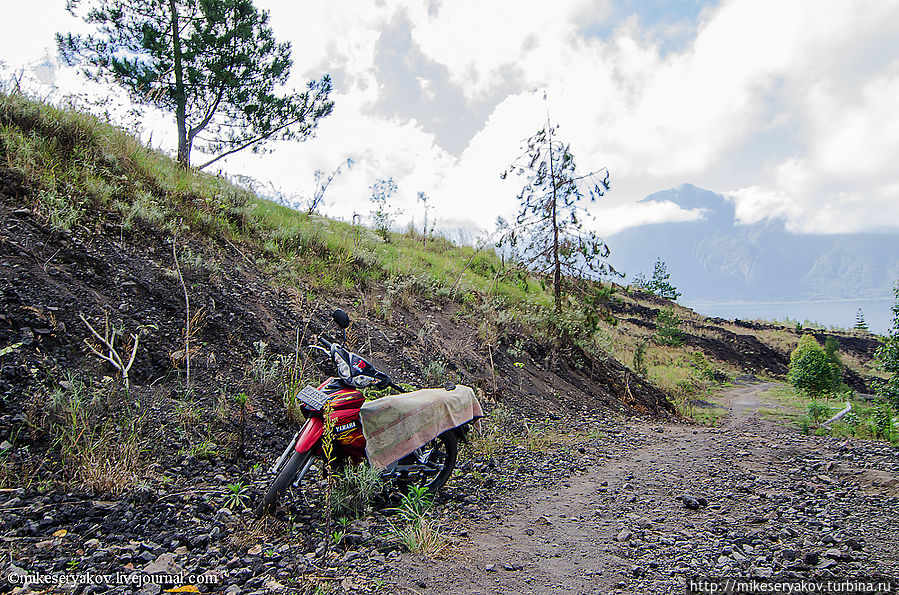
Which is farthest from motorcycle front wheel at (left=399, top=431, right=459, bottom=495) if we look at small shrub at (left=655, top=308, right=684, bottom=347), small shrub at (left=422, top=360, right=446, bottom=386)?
small shrub at (left=655, top=308, right=684, bottom=347)

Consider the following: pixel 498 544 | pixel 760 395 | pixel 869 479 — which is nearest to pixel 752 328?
pixel 760 395

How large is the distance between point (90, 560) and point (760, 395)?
21.8 meters

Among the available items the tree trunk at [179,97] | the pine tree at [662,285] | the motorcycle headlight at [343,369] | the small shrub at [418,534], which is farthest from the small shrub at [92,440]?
the pine tree at [662,285]

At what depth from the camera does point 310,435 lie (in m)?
3.15

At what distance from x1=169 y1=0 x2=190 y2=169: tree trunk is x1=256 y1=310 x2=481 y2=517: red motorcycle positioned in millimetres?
8866

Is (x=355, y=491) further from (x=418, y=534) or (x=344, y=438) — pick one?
(x=418, y=534)

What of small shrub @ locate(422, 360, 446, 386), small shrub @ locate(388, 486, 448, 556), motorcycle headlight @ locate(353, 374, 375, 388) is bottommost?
small shrub @ locate(388, 486, 448, 556)

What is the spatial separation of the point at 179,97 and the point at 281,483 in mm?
10863

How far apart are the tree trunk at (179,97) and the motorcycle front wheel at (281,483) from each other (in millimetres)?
9278

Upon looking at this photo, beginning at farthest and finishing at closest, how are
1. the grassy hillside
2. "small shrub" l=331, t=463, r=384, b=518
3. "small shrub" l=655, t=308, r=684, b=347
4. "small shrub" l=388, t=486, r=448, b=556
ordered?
"small shrub" l=655, t=308, r=684, b=347, the grassy hillside, "small shrub" l=331, t=463, r=384, b=518, "small shrub" l=388, t=486, r=448, b=556

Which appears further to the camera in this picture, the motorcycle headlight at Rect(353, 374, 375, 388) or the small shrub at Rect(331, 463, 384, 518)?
the motorcycle headlight at Rect(353, 374, 375, 388)

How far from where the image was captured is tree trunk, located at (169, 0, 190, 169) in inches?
405

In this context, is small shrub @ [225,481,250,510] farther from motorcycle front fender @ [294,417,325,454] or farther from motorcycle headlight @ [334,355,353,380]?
motorcycle headlight @ [334,355,353,380]

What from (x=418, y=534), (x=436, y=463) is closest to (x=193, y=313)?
(x=436, y=463)
